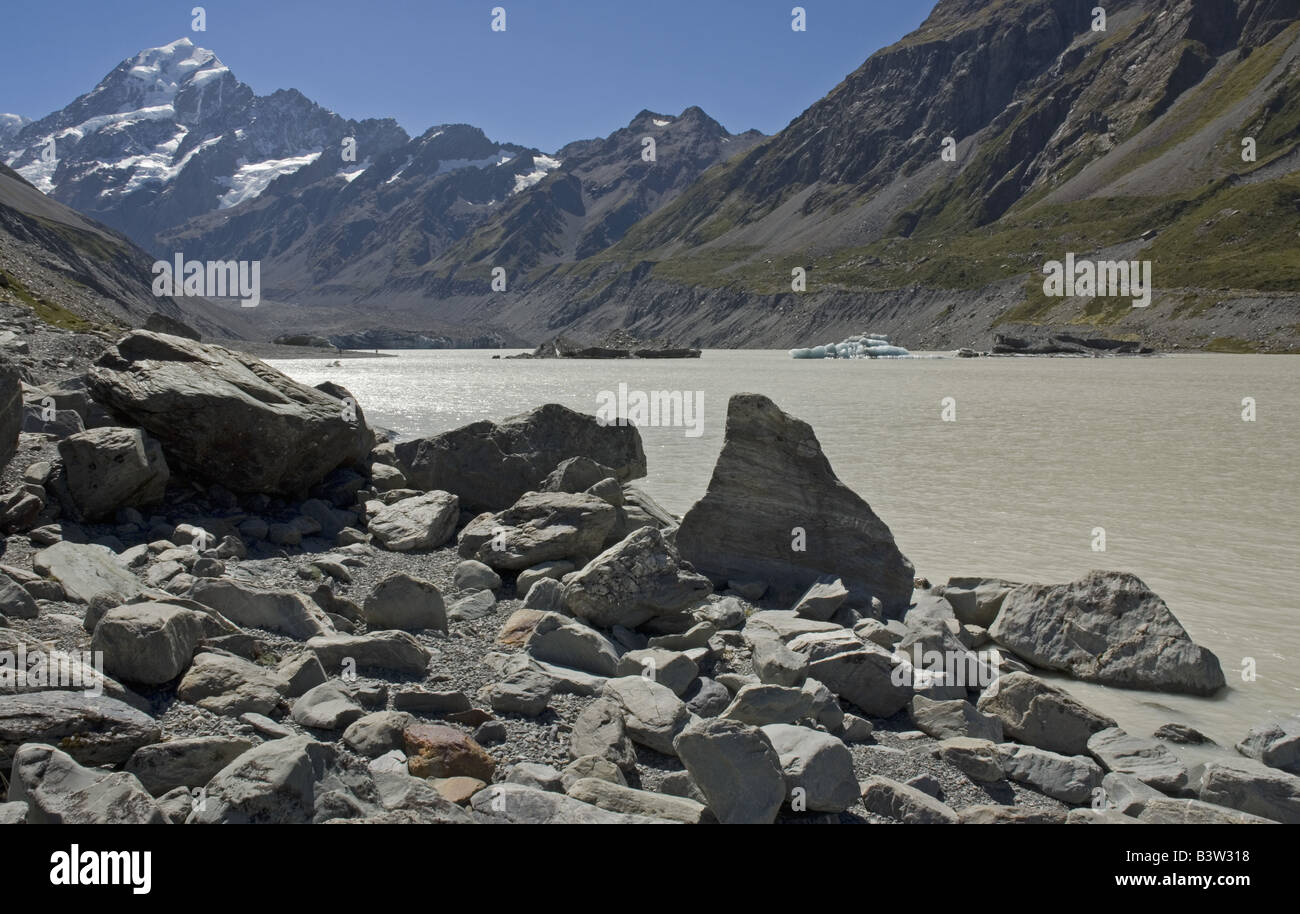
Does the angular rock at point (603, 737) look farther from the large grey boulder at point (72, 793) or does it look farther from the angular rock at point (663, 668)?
the large grey boulder at point (72, 793)

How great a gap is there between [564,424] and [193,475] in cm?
749

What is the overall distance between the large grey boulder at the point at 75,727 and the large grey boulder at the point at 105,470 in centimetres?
802

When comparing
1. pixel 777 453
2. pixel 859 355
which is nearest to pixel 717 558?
pixel 777 453

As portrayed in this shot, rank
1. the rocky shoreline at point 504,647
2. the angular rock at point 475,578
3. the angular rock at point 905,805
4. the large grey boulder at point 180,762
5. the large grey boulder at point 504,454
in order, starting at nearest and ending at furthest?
the large grey boulder at point 180,762 < the rocky shoreline at point 504,647 < the angular rock at point 905,805 < the angular rock at point 475,578 < the large grey boulder at point 504,454

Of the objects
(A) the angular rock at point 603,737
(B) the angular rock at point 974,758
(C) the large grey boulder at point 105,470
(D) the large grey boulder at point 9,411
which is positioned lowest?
(B) the angular rock at point 974,758

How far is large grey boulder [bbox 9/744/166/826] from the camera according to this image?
5652 mm

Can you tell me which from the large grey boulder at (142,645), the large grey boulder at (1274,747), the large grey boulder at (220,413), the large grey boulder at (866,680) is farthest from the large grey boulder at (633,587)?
the large grey boulder at (220,413)

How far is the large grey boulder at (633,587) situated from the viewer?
11.7 metres

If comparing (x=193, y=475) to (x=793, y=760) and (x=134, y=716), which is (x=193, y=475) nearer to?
(x=134, y=716)

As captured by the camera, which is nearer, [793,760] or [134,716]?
[134,716]

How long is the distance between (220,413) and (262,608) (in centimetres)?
685

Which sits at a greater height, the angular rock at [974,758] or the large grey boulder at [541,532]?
the large grey boulder at [541,532]

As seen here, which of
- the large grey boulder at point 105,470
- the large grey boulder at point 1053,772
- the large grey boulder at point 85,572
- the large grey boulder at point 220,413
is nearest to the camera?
the large grey boulder at point 1053,772
